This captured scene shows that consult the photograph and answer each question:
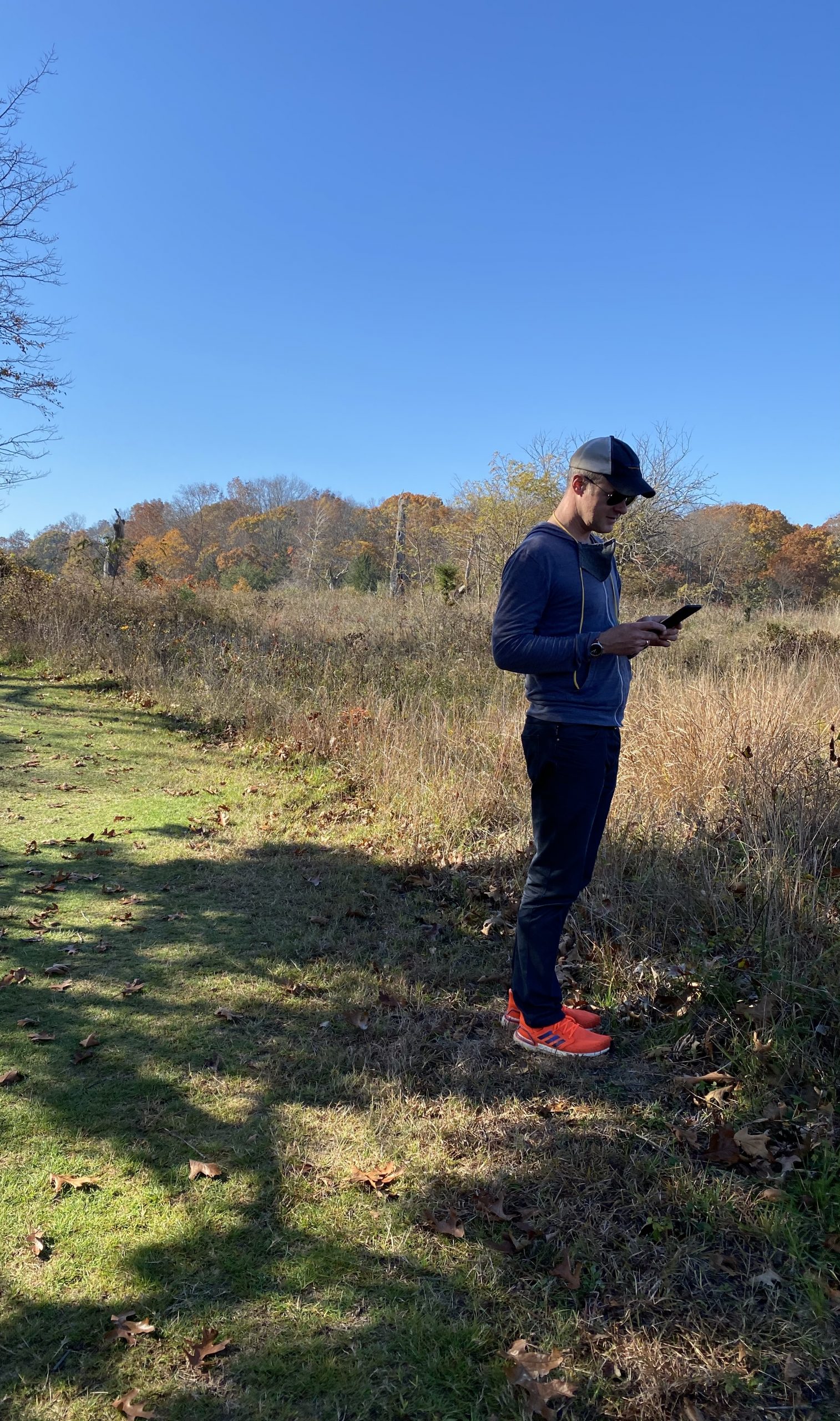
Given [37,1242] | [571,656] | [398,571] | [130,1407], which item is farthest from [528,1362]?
[398,571]

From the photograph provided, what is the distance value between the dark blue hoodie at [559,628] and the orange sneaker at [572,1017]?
4.39 ft

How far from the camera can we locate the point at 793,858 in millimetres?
3676

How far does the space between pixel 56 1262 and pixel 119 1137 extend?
52 cm

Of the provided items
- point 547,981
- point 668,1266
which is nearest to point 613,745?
point 547,981

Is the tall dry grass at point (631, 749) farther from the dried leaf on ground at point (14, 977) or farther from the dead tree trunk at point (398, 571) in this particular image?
the dead tree trunk at point (398, 571)

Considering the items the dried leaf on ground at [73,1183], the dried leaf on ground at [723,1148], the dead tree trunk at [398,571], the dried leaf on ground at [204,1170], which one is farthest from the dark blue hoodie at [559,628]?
the dead tree trunk at [398,571]

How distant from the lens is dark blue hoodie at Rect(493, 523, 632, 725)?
100 inches

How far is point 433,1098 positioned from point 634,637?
6.08 ft

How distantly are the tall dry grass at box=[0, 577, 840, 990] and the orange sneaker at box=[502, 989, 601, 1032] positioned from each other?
1.69 ft

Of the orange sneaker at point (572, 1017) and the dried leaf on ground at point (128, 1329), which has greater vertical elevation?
the orange sneaker at point (572, 1017)

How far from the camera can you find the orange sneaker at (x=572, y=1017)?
3232 millimetres

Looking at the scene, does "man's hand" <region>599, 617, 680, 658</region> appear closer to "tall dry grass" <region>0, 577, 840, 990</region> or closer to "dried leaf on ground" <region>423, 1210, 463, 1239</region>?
"tall dry grass" <region>0, 577, 840, 990</region>

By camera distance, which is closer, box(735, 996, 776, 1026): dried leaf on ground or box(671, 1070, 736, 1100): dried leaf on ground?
box(671, 1070, 736, 1100): dried leaf on ground

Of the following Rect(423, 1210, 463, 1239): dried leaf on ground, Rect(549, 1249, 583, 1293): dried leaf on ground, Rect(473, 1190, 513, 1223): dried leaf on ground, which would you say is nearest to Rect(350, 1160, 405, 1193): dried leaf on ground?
Rect(423, 1210, 463, 1239): dried leaf on ground
